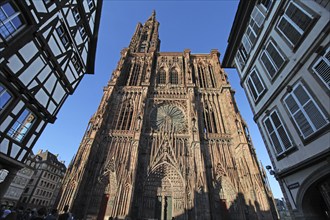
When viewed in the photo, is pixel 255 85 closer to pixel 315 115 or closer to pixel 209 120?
pixel 315 115

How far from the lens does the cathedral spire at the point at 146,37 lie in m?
33.8

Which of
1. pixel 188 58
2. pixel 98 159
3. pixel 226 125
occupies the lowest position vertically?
pixel 98 159

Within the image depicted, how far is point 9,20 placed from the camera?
6.99 metres

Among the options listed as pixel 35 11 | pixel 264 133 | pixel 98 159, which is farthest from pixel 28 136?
pixel 264 133

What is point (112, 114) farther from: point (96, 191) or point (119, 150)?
point (96, 191)

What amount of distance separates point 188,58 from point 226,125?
48.7 feet

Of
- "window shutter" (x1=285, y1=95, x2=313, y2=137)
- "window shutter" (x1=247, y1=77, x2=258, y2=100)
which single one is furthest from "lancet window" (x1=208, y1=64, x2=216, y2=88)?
"window shutter" (x1=285, y1=95, x2=313, y2=137)

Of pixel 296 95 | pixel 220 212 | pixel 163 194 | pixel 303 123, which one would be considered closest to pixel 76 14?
pixel 296 95

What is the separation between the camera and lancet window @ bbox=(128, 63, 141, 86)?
26.2 meters

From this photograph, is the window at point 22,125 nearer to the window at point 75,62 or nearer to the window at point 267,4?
Answer: the window at point 75,62

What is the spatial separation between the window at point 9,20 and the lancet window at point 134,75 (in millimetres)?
18370

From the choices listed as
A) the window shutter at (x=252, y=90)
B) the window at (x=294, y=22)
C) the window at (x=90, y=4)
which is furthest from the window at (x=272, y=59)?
the window at (x=90, y=4)

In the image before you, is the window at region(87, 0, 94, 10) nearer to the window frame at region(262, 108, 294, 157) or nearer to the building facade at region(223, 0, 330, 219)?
the building facade at region(223, 0, 330, 219)

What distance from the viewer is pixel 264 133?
868 centimetres
